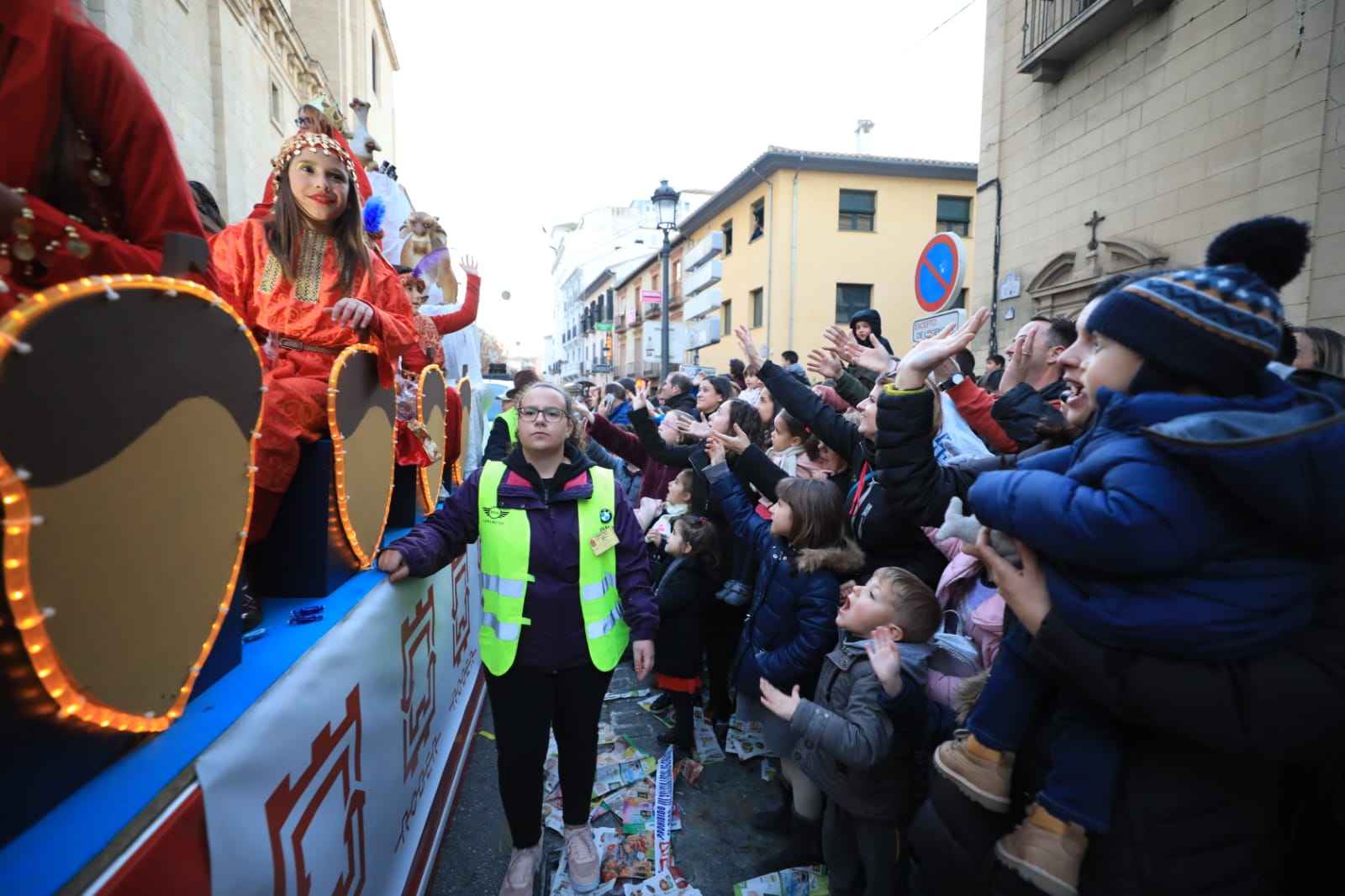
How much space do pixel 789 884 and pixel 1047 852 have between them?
1.63m

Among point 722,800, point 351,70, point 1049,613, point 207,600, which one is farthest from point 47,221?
point 351,70

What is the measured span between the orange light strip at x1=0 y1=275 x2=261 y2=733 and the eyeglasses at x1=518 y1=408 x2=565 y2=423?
141 centimetres

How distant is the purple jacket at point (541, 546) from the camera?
8.20 ft

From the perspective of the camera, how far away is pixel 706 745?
3.75 m

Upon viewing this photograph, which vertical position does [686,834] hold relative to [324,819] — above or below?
below

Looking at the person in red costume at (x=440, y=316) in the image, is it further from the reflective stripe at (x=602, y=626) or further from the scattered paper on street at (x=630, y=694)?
the scattered paper on street at (x=630, y=694)

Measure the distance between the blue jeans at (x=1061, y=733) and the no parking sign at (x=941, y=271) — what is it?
351cm

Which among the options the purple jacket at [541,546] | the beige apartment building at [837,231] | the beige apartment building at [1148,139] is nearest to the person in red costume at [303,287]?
the purple jacket at [541,546]

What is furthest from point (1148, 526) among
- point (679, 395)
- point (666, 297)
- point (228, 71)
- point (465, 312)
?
point (666, 297)

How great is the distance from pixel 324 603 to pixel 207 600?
0.77m

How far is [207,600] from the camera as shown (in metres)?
1.34

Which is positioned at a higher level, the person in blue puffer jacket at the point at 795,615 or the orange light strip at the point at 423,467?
the orange light strip at the point at 423,467

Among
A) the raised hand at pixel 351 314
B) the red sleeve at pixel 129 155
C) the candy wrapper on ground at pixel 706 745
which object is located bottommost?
the candy wrapper on ground at pixel 706 745

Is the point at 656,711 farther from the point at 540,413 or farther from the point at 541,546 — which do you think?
the point at 540,413
